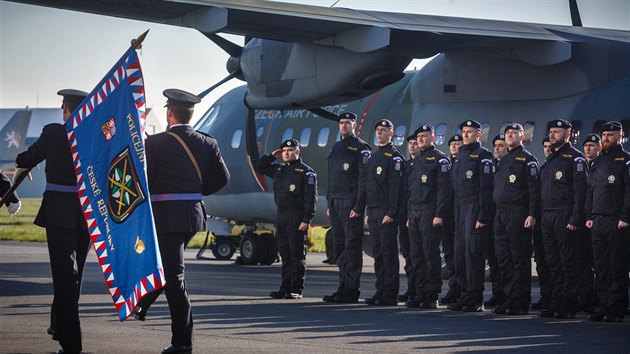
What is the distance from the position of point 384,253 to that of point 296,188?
1.50 meters

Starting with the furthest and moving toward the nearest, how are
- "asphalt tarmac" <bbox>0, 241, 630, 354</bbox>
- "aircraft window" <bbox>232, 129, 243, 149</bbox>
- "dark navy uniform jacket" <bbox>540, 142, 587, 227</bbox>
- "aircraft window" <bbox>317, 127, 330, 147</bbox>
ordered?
1. "aircraft window" <bbox>232, 129, 243, 149</bbox>
2. "aircraft window" <bbox>317, 127, 330, 147</bbox>
3. "dark navy uniform jacket" <bbox>540, 142, 587, 227</bbox>
4. "asphalt tarmac" <bbox>0, 241, 630, 354</bbox>

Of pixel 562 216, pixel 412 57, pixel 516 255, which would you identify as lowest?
pixel 516 255

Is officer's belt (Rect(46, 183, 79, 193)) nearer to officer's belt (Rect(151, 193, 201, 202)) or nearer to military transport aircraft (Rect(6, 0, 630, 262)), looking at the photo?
officer's belt (Rect(151, 193, 201, 202))

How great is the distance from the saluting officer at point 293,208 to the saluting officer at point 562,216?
123 inches

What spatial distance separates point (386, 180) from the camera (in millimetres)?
12938

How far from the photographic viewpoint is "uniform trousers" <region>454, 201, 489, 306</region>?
1207cm

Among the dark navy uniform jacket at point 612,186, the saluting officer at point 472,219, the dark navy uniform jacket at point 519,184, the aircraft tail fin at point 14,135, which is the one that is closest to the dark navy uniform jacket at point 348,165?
the saluting officer at point 472,219

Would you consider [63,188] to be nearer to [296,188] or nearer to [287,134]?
[296,188]

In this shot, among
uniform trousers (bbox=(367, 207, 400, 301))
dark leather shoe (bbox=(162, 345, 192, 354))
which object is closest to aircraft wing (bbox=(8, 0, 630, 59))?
uniform trousers (bbox=(367, 207, 400, 301))

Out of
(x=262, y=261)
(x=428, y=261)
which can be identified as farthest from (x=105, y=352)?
(x=262, y=261)

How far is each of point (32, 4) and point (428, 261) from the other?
5.37 m

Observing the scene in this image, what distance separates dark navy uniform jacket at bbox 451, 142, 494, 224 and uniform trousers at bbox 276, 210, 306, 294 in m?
2.29

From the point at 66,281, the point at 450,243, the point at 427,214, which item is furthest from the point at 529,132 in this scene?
the point at 66,281

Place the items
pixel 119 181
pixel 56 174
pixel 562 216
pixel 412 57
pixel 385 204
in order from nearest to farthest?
pixel 119 181 → pixel 56 174 → pixel 562 216 → pixel 385 204 → pixel 412 57
